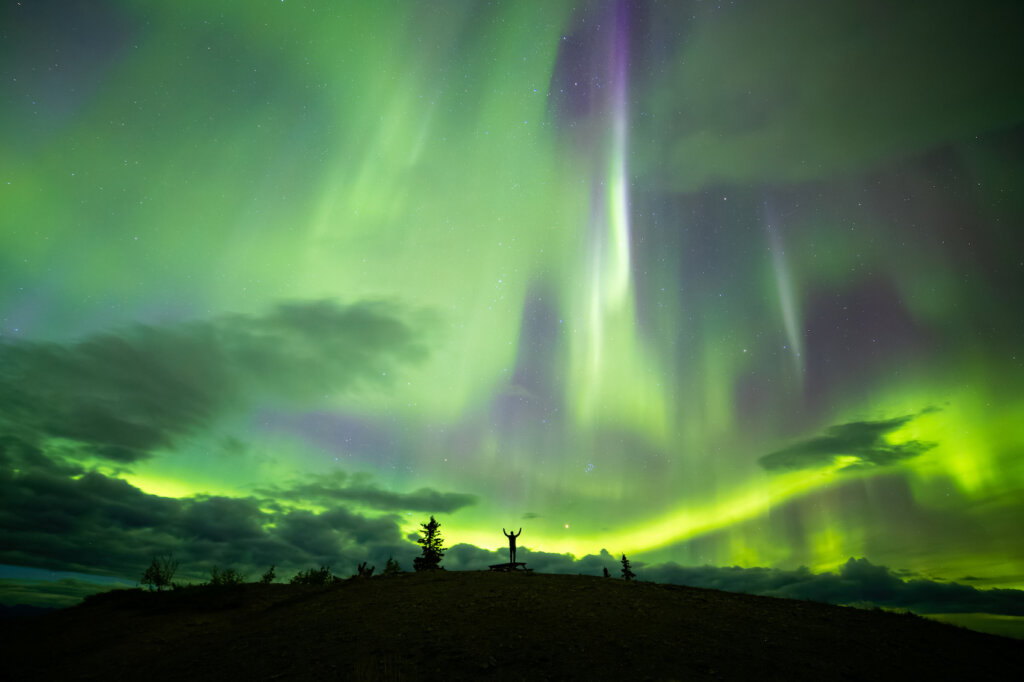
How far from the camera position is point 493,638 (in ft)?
55.9

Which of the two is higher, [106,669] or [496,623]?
[496,623]

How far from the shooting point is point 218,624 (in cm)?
2150

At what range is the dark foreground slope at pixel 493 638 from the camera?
50.7ft

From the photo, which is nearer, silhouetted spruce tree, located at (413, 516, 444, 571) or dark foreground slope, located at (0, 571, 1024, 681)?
dark foreground slope, located at (0, 571, 1024, 681)

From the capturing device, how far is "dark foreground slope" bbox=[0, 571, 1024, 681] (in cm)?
1546

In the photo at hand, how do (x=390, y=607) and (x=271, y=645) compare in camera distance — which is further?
(x=390, y=607)

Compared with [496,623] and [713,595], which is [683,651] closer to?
[496,623]

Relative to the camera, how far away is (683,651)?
16219 mm

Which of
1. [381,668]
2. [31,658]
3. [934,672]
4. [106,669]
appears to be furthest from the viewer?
[31,658]

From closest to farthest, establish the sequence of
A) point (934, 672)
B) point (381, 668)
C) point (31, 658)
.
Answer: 1. point (381, 668)
2. point (934, 672)
3. point (31, 658)

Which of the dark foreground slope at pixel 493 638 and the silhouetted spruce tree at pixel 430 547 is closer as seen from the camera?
the dark foreground slope at pixel 493 638

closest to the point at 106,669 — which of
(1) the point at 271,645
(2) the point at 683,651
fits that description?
(1) the point at 271,645

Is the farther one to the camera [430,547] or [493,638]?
[430,547]

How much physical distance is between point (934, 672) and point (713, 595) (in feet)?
28.8
